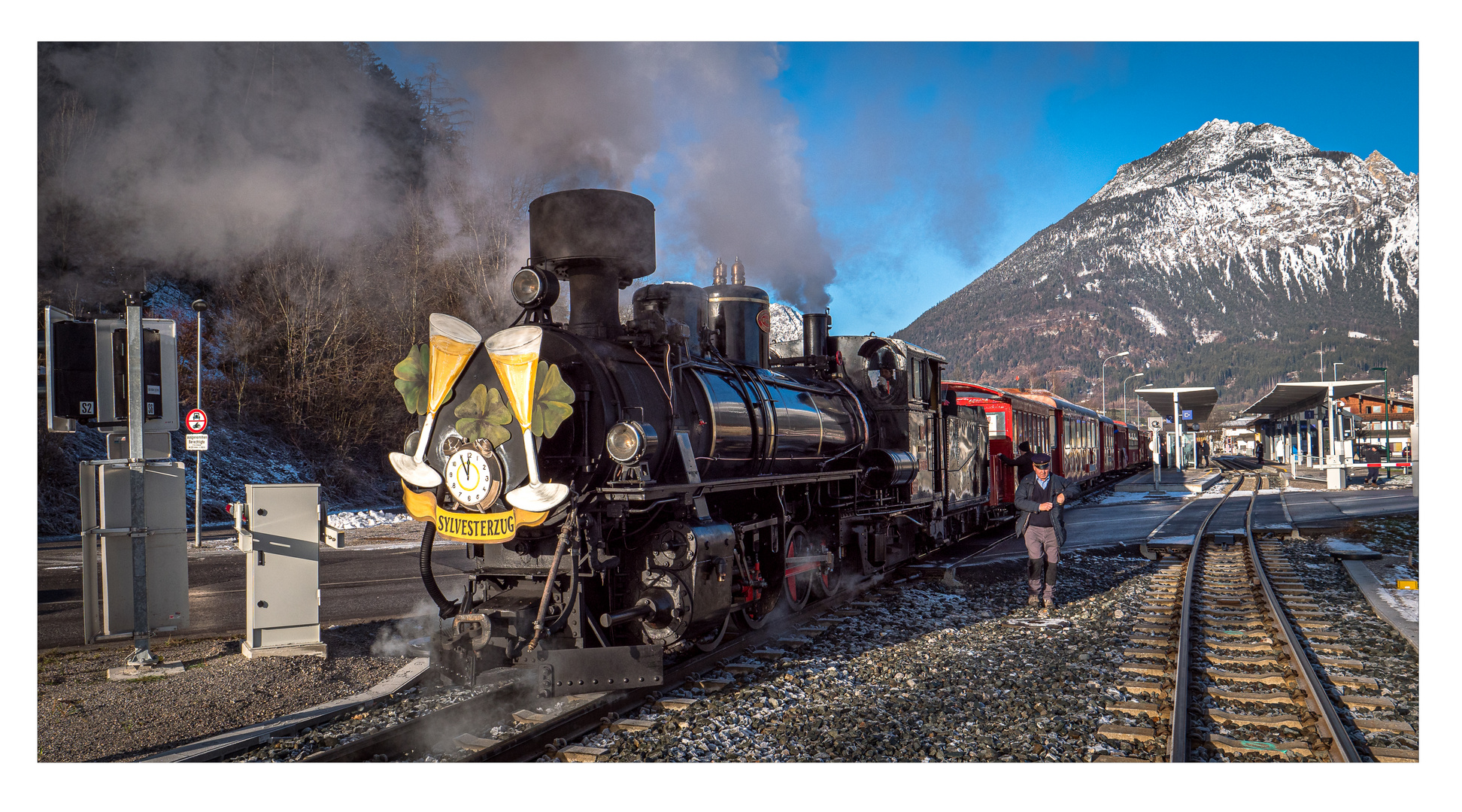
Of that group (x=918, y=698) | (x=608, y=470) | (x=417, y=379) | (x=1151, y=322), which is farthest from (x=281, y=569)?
(x=1151, y=322)

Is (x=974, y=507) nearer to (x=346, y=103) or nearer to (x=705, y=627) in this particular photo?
(x=705, y=627)

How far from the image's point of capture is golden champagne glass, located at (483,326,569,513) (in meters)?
4.73

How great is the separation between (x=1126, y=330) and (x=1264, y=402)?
142 m

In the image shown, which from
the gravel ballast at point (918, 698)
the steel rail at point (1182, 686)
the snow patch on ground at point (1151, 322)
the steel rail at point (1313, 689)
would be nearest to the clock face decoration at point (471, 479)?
the gravel ballast at point (918, 698)

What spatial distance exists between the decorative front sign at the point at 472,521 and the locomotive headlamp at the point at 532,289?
1.37 m

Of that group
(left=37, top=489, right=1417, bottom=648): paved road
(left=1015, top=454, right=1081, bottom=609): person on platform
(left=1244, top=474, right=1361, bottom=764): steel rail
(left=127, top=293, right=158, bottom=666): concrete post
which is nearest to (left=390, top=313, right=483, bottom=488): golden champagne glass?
(left=127, top=293, right=158, bottom=666): concrete post

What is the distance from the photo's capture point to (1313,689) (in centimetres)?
491

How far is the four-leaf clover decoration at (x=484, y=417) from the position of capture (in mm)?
4875

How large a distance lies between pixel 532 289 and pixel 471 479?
1.33 metres

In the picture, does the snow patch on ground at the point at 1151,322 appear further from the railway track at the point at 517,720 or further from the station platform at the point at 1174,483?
the railway track at the point at 517,720

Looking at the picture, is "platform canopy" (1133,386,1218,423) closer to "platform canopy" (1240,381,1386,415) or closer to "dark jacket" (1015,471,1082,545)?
"platform canopy" (1240,381,1386,415)

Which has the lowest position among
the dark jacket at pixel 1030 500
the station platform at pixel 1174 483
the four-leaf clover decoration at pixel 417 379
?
the station platform at pixel 1174 483

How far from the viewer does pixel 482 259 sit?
498 inches

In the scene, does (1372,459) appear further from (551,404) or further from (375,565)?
(551,404)
